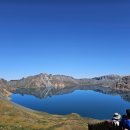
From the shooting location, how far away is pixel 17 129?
41.8m

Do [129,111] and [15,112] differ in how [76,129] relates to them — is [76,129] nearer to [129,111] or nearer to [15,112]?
[15,112]

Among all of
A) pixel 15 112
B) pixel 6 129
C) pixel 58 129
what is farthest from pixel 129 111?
pixel 15 112

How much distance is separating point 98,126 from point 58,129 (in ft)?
97.7

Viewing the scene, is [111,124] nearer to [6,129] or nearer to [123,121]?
[123,121]

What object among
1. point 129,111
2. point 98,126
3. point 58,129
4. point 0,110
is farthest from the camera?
point 0,110

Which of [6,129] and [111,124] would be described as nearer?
[111,124]

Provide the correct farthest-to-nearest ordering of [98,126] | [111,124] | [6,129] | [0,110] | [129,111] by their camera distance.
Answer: [0,110], [6,129], [98,126], [111,124], [129,111]

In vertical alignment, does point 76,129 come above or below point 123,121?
below

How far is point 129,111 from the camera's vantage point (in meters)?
16.9

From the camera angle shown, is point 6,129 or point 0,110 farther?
point 0,110

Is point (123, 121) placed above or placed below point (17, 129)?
above

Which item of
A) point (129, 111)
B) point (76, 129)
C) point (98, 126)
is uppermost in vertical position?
point (129, 111)

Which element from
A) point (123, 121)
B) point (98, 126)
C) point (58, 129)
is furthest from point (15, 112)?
point (123, 121)

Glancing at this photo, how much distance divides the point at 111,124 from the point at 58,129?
3420cm
